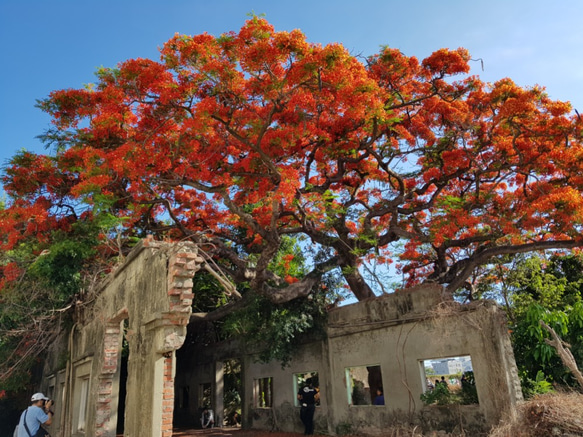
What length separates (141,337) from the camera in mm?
5945

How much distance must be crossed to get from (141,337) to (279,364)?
6.97m

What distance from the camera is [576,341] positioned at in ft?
28.7

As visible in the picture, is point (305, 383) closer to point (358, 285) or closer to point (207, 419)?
point (207, 419)

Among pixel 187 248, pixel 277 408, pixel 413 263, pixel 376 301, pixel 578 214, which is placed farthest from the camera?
pixel 413 263

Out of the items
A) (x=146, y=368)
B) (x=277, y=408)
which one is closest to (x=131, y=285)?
(x=146, y=368)

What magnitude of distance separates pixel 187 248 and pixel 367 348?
5.99 m

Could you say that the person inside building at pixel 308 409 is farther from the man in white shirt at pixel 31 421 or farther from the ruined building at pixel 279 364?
the man in white shirt at pixel 31 421

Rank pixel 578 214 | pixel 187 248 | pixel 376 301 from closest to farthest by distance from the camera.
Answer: pixel 187 248, pixel 578 214, pixel 376 301

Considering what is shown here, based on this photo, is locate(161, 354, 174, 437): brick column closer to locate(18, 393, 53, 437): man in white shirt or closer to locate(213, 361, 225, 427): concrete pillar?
locate(18, 393, 53, 437): man in white shirt

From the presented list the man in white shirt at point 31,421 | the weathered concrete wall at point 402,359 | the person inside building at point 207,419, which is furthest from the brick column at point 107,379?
the person inside building at point 207,419

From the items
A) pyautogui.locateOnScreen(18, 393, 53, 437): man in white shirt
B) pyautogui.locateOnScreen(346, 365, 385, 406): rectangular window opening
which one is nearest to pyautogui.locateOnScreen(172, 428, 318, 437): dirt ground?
pyautogui.locateOnScreen(346, 365, 385, 406): rectangular window opening

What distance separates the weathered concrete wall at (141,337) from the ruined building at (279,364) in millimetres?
16

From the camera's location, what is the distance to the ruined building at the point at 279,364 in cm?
540

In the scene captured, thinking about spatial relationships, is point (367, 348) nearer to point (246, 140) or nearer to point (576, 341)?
point (576, 341)
